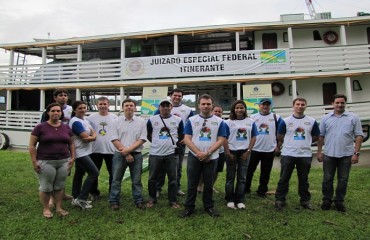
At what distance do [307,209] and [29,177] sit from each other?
597 centimetres

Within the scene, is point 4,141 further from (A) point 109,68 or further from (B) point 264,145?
(B) point 264,145

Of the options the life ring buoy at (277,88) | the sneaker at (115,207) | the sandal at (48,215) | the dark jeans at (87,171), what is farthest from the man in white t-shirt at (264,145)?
the life ring buoy at (277,88)

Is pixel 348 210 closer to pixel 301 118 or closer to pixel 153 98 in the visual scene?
pixel 301 118

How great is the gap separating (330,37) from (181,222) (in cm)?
1108

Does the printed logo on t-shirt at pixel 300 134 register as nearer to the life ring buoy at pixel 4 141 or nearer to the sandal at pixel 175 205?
the sandal at pixel 175 205

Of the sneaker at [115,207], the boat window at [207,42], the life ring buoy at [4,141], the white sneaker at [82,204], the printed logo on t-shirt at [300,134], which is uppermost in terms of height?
the boat window at [207,42]

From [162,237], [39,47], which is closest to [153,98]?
[39,47]

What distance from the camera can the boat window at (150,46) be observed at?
13655 mm

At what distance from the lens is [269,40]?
12578 millimetres

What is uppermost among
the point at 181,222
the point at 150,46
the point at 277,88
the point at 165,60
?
A: the point at 150,46

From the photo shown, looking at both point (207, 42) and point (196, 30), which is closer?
point (196, 30)

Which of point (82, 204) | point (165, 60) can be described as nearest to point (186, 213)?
point (82, 204)

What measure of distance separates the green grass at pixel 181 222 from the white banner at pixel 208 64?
23.0ft

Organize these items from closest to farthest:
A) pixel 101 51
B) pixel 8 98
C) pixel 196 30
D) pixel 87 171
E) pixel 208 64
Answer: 1. pixel 87 171
2. pixel 208 64
3. pixel 196 30
4. pixel 8 98
5. pixel 101 51
